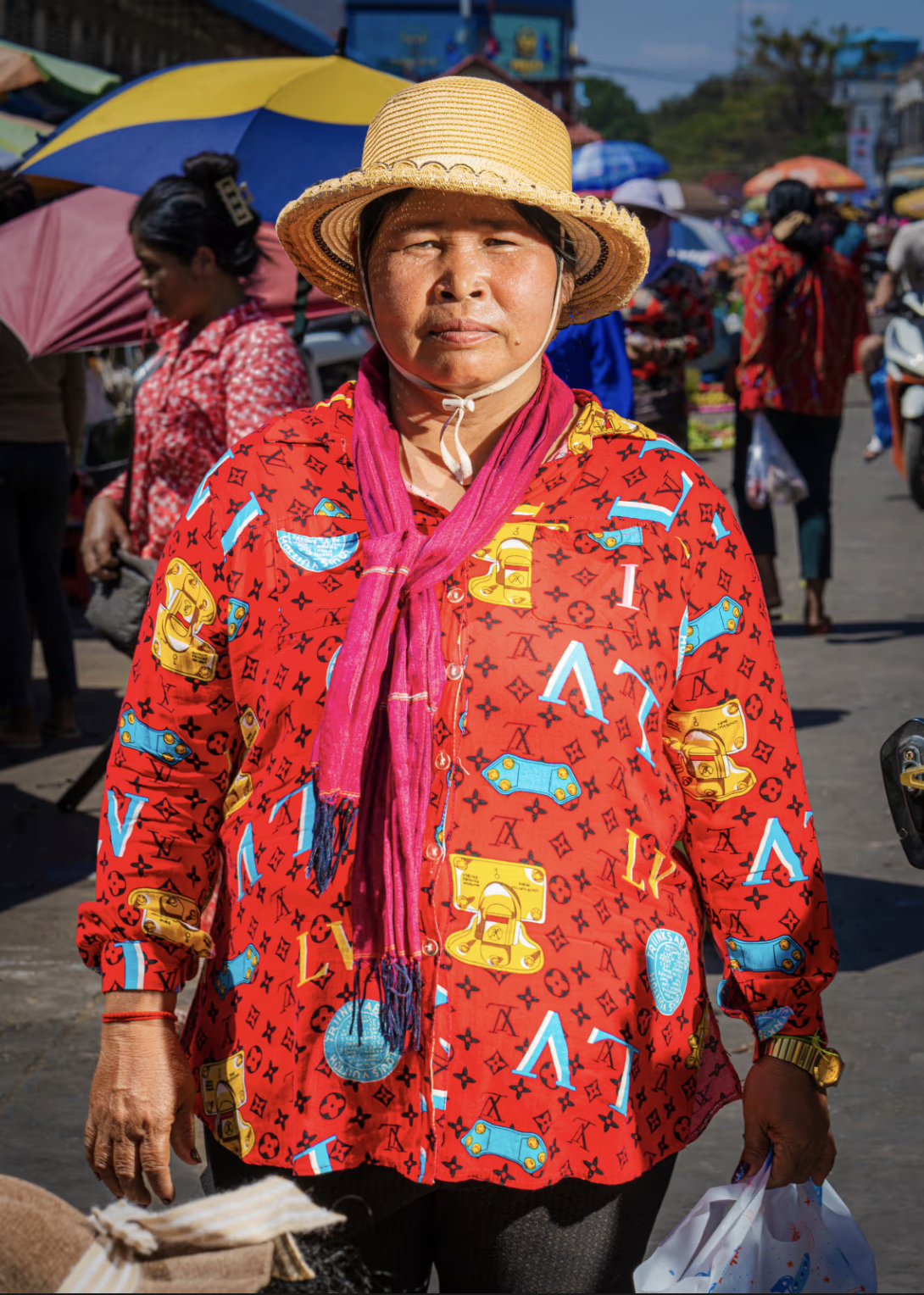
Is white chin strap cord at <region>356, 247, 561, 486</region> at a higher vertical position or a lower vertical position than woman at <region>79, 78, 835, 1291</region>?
higher

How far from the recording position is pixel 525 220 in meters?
2.10

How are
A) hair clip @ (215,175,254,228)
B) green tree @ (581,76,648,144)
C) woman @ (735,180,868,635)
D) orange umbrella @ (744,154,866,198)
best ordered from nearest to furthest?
hair clip @ (215,175,254,228) < woman @ (735,180,868,635) < orange umbrella @ (744,154,866,198) < green tree @ (581,76,648,144)

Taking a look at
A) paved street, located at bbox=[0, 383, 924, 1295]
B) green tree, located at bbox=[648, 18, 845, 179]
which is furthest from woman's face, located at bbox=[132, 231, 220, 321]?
green tree, located at bbox=[648, 18, 845, 179]

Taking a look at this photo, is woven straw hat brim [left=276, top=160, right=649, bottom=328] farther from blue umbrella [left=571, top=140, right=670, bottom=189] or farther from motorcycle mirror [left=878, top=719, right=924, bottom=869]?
blue umbrella [left=571, top=140, right=670, bottom=189]

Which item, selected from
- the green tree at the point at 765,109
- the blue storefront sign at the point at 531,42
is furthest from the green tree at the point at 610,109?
the blue storefront sign at the point at 531,42

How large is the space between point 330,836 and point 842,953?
3.28 meters

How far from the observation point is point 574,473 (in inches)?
80.5

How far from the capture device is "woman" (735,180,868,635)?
28.7 feet

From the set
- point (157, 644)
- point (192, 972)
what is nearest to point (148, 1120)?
point (192, 972)

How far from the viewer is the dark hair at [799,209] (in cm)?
864

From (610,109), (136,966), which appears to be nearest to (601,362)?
(136,966)

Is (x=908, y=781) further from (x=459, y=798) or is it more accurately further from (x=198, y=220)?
(x=198, y=220)

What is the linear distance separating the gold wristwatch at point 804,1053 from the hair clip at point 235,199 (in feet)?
10.6

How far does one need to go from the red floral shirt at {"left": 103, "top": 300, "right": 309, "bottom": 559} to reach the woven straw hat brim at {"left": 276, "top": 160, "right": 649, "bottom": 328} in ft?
6.05
